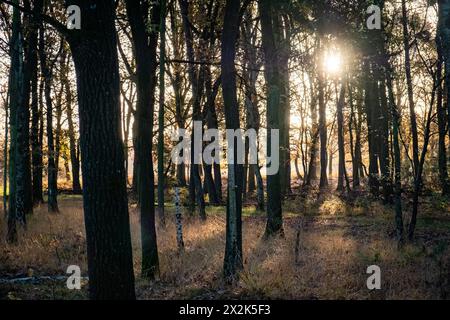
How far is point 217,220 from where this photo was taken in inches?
670

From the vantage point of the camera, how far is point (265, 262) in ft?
31.0

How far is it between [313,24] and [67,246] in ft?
28.3

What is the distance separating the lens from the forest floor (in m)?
7.63

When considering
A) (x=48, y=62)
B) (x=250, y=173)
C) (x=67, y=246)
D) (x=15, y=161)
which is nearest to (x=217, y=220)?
(x=67, y=246)

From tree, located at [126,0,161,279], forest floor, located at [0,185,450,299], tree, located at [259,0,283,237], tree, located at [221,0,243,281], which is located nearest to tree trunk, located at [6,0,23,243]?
forest floor, located at [0,185,450,299]

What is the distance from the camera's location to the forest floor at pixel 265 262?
7629 millimetres

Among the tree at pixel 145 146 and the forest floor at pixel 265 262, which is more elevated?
the tree at pixel 145 146

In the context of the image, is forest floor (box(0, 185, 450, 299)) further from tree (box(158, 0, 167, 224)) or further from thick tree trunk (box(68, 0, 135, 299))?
thick tree trunk (box(68, 0, 135, 299))

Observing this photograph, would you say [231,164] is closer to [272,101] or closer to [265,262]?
[265,262]


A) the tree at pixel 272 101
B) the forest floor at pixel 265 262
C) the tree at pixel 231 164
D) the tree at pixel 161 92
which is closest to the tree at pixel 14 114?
the forest floor at pixel 265 262

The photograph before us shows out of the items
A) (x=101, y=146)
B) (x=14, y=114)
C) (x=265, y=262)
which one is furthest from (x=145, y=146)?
(x=14, y=114)

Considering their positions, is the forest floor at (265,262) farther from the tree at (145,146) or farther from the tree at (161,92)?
the tree at (161,92)

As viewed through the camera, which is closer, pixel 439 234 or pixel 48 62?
pixel 439 234

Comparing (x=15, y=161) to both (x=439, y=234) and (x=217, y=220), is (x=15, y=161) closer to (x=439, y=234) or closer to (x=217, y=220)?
(x=217, y=220)
